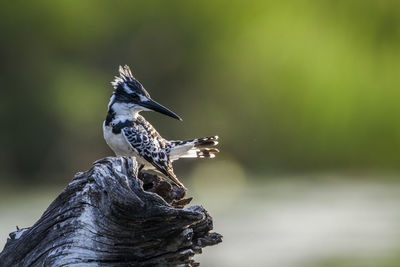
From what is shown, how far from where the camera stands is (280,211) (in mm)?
9773

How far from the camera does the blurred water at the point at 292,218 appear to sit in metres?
8.10

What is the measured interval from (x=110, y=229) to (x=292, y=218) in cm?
671

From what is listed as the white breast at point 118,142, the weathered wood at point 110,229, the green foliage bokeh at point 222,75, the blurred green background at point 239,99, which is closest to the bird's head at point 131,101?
the white breast at point 118,142

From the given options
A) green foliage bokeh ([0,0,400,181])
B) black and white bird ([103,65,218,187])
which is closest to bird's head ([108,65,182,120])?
black and white bird ([103,65,218,187])

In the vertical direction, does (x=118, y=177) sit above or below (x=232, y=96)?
below

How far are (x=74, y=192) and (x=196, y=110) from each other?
271 inches

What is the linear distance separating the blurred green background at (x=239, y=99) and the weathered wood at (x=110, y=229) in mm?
5707

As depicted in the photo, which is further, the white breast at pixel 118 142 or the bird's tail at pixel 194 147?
the bird's tail at pixel 194 147

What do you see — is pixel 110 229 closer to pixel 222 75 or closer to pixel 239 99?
pixel 239 99

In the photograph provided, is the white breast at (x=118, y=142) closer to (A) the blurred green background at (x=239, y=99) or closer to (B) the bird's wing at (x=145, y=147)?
(B) the bird's wing at (x=145, y=147)

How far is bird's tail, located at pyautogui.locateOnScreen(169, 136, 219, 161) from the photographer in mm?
4879

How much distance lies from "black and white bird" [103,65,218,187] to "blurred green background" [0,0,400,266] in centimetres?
405

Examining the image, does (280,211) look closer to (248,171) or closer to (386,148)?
(248,171)

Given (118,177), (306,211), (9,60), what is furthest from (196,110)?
(118,177)
